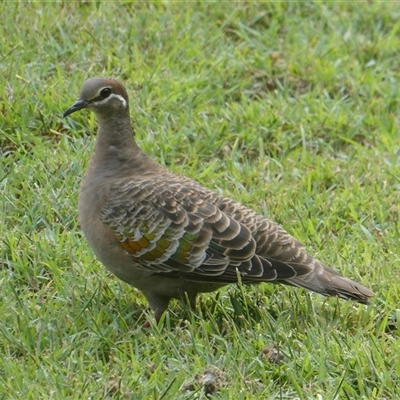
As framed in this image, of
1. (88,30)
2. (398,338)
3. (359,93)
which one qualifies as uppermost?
(88,30)

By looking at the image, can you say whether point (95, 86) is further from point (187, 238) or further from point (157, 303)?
point (157, 303)

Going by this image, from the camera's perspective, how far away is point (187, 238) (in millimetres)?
5523

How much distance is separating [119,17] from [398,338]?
3.92m

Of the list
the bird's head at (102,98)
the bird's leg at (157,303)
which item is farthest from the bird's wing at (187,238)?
the bird's head at (102,98)

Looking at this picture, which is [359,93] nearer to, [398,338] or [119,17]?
[119,17]

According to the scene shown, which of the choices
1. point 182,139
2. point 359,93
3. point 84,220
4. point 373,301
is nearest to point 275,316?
point 373,301

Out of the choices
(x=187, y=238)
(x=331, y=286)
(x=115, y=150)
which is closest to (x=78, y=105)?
(x=115, y=150)

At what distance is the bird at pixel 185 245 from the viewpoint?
550cm

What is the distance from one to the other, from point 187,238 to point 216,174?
165cm

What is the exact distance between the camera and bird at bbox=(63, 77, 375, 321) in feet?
18.0

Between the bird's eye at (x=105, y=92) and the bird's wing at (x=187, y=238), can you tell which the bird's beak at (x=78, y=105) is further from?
the bird's wing at (x=187, y=238)

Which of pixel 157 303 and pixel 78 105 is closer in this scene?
pixel 157 303

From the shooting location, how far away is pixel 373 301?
5.86 m

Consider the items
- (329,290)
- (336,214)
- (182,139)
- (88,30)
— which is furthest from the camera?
(88,30)
